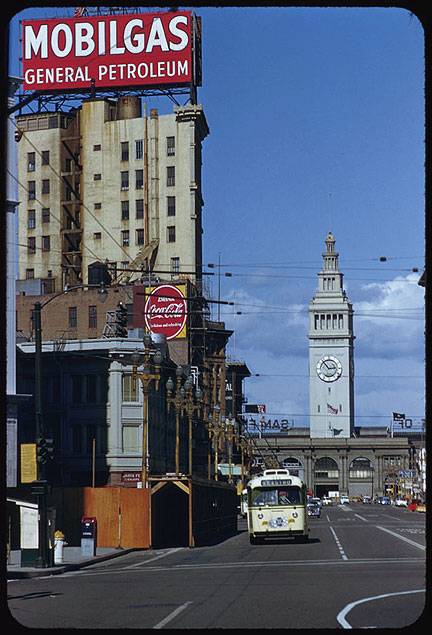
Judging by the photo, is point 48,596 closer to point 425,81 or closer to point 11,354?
point 425,81

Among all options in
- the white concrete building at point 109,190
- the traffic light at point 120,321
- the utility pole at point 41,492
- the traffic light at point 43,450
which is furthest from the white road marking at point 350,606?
the white concrete building at point 109,190

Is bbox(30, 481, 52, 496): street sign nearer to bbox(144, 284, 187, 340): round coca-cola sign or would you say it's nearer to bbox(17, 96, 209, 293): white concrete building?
bbox(144, 284, 187, 340): round coca-cola sign

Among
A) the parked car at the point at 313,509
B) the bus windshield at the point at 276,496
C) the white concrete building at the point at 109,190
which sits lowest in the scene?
the parked car at the point at 313,509

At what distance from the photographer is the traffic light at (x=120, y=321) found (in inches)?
4146

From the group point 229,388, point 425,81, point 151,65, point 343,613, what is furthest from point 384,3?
point 229,388

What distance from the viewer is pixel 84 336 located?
4628 inches

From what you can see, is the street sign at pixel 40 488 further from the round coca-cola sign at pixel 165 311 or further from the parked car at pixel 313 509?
the parked car at pixel 313 509

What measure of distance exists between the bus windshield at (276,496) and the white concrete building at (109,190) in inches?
2844

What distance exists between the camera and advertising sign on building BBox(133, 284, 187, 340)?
387 ft

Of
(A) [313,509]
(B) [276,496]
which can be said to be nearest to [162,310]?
(A) [313,509]

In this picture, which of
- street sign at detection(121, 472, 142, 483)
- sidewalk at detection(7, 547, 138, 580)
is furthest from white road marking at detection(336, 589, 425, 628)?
street sign at detection(121, 472, 142, 483)

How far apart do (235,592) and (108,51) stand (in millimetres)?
105011

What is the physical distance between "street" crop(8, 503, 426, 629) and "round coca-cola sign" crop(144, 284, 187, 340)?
69.8 metres

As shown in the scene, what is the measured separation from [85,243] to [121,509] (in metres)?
80.4
